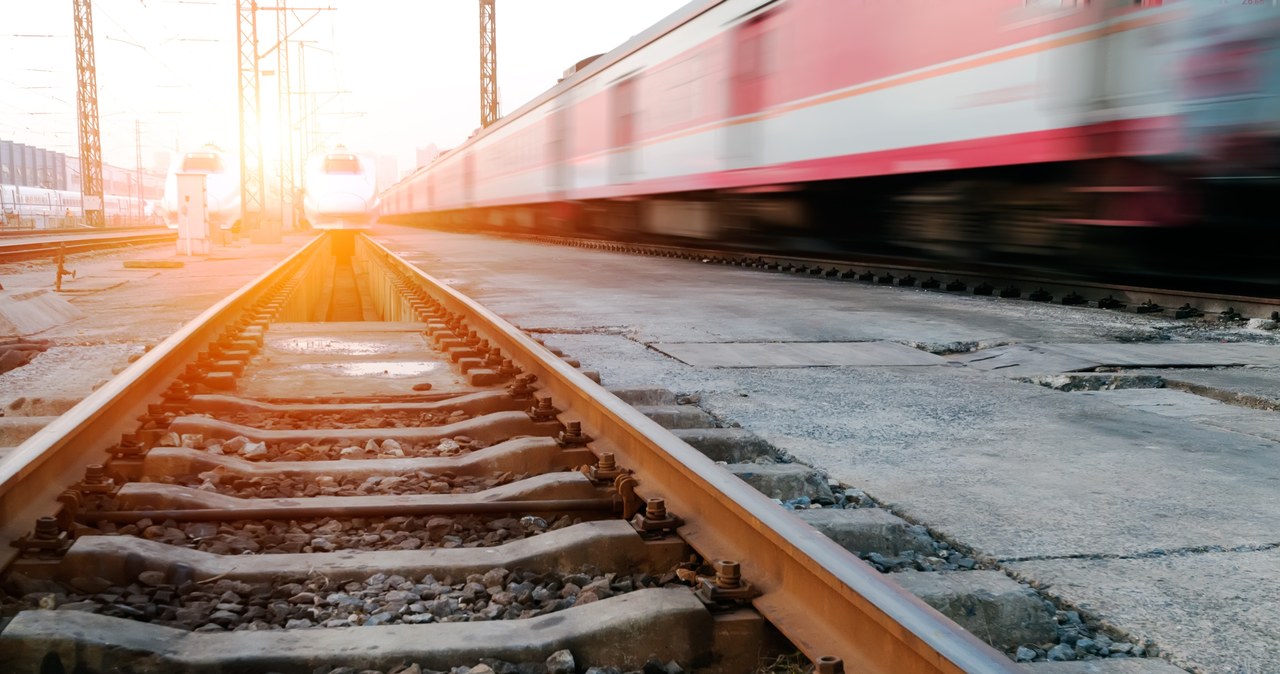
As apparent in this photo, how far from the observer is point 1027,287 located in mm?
9188

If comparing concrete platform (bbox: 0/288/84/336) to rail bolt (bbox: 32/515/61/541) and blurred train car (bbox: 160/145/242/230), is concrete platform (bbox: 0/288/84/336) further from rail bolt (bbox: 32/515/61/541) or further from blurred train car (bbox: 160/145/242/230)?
blurred train car (bbox: 160/145/242/230)

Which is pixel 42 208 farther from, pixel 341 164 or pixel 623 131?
pixel 623 131

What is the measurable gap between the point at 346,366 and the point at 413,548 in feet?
10.2

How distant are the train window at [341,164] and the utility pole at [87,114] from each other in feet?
54.6

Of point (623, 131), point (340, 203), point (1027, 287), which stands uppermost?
point (623, 131)

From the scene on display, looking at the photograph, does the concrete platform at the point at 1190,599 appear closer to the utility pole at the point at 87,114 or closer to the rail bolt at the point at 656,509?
the rail bolt at the point at 656,509

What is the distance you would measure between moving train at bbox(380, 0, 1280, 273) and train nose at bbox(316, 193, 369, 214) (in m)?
17.3

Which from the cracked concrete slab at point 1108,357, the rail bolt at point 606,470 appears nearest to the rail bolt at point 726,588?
the rail bolt at point 606,470

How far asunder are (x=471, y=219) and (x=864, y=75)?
25656mm

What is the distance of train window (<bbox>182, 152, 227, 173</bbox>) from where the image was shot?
2975cm

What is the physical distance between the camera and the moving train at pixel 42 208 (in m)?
44.5

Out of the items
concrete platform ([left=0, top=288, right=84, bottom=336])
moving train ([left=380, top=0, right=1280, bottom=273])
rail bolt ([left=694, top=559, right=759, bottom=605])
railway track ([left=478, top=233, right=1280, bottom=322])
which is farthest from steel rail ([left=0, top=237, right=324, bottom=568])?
railway track ([left=478, top=233, right=1280, bottom=322])

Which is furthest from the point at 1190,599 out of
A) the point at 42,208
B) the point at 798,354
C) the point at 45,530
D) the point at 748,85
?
the point at 42,208

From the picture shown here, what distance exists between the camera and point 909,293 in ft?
31.4
